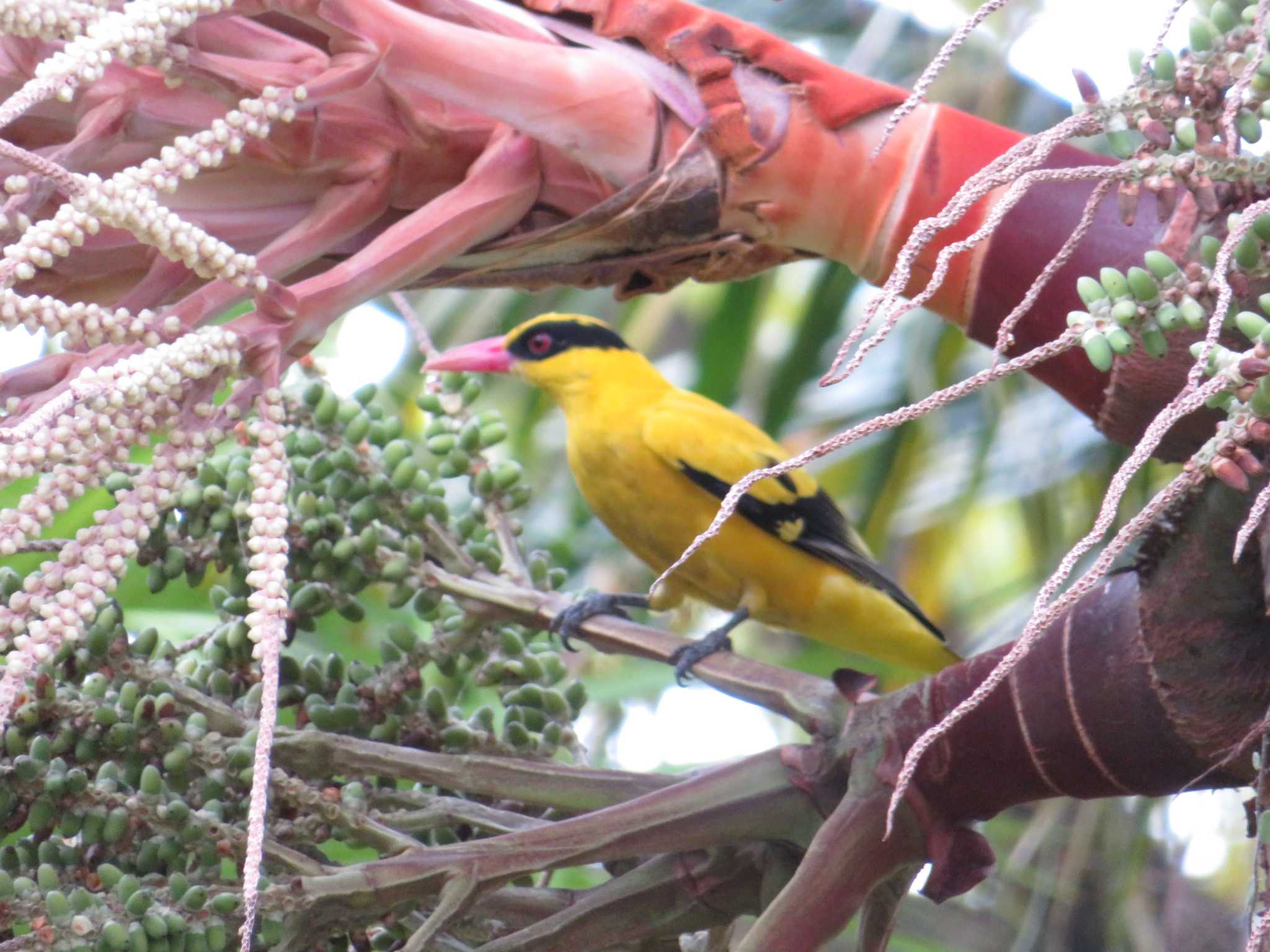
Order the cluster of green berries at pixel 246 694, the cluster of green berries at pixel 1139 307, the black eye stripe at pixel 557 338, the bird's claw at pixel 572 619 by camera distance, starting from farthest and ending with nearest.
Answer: the black eye stripe at pixel 557 338 < the bird's claw at pixel 572 619 < the cluster of green berries at pixel 246 694 < the cluster of green berries at pixel 1139 307

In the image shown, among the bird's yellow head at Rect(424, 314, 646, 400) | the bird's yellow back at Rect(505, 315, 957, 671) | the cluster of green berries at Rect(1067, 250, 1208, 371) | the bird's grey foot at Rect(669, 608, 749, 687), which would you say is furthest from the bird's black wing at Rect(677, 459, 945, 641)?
the cluster of green berries at Rect(1067, 250, 1208, 371)

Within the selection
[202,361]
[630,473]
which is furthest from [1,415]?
[630,473]

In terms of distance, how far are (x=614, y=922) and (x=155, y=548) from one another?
35 cm

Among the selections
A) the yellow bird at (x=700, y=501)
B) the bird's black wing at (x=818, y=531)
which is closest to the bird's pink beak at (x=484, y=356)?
the yellow bird at (x=700, y=501)

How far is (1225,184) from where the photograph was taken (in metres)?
0.53

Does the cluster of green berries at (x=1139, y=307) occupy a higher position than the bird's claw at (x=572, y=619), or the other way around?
the cluster of green berries at (x=1139, y=307)

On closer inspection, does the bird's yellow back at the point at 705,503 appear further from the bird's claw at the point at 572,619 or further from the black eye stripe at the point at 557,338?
the bird's claw at the point at 572,619

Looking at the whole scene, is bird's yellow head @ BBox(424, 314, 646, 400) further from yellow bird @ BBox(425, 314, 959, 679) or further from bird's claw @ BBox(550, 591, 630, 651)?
bird's claw @ BBox(550, 591, 630, 651)

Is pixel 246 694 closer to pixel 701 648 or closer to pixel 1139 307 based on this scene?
pixel 701 648

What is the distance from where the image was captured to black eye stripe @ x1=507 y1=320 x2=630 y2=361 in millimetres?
1705

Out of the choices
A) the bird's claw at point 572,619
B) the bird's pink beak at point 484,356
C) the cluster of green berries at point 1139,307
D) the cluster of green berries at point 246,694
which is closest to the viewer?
the cluster of green berries at point 1139,307

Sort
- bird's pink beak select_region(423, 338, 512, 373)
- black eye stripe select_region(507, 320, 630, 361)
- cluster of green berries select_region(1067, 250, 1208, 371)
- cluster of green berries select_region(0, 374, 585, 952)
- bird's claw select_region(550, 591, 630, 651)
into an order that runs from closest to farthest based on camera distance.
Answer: cluster of green berries select_region(1067, 250, 1208, 371), cluster of green berries select_region(0, 374, 585, 952), bird's claw select_region(550, 591, 630, 651), bird's pink beak select_region(423, 338, 512, 373), black eye stripe select_region(507, 320, 630, 361)

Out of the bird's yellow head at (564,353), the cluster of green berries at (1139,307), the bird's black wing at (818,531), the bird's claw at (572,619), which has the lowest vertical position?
the bird's black wing at (818,531)

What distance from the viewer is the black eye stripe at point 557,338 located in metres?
1.71
